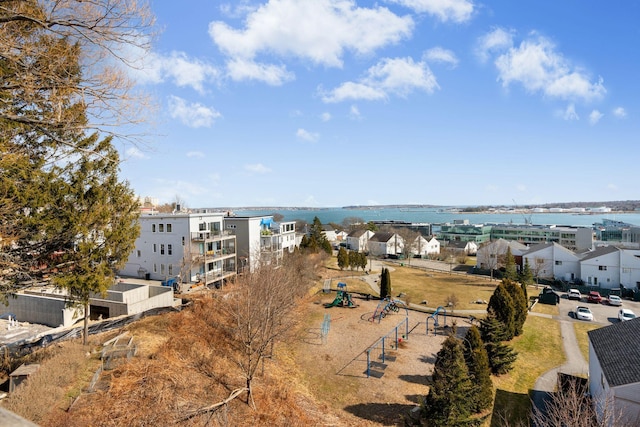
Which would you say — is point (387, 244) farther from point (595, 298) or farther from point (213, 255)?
point (213, 255)

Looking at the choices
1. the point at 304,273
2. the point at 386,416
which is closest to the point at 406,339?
the point at 386,416

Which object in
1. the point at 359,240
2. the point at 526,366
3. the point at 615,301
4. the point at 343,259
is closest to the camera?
the point at 526,366

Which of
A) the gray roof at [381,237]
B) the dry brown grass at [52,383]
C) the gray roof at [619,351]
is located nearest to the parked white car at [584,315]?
the gray roof at [619,351]

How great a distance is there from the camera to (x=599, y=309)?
3550 centimetres

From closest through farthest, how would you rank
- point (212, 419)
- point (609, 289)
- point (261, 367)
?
point (212, 419), point (261, 367), point (609, 289)

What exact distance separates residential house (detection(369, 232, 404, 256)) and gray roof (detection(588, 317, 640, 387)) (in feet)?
185

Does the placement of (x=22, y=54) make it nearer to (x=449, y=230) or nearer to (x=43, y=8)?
(x=43, y=8)

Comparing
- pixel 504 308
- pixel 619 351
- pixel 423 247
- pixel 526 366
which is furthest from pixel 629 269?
pixel 619 351

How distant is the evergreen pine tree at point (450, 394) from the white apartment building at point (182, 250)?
28.8 metres

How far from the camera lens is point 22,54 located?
7.59 metres

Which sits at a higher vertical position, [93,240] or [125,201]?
[125,201]

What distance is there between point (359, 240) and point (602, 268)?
44972 mm

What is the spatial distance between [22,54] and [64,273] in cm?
1047

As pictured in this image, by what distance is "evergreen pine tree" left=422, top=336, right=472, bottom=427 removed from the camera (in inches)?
491
